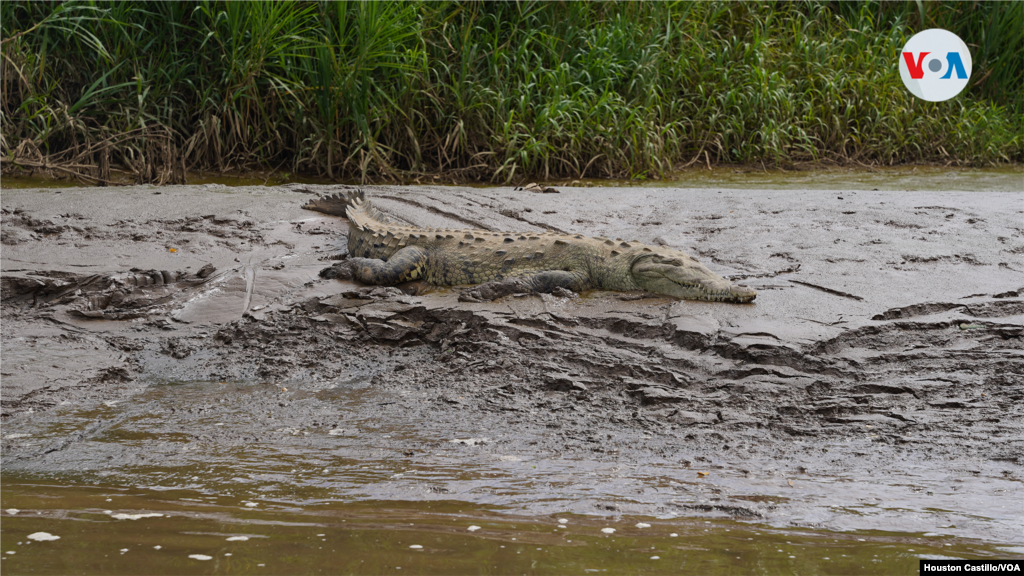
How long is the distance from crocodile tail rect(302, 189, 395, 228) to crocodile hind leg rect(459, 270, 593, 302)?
1.56 meters

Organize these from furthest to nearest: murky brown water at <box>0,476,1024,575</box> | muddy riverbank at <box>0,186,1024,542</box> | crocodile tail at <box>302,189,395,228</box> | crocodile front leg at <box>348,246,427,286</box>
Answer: crocodile tail at <box>302,189,395,228</box>, crocodile front leg at <box>348,246,427,286</box>, muddy riverbank at <box>0,186,1024,542</box>, murky brown water at <box>0,476,1024,575</box>

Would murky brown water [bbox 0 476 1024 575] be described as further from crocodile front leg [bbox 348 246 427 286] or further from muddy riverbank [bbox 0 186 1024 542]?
crocodile front leg [bbox 348 246 427 286]

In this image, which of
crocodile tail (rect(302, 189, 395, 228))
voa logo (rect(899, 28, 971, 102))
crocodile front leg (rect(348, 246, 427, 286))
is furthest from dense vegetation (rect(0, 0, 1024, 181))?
crocodile front leg (rect(348, 246, 427, 286))

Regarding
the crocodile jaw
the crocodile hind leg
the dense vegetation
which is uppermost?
the dense vegetation

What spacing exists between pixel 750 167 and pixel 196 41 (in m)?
7.04

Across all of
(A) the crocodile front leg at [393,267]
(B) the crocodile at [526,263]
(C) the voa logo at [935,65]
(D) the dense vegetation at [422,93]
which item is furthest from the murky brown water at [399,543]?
(C) the voa logo at [935,65]

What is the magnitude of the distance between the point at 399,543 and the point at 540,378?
5.13 feet

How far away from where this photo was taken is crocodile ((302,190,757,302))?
4375 mm

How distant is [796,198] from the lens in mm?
6637

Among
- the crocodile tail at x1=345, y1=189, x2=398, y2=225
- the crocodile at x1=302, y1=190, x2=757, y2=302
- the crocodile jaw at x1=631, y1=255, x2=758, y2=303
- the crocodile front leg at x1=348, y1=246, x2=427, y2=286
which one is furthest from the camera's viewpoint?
the crocodile tail at x1=345, y1=189, x2=398, y2=225

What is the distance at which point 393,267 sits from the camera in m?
4.84

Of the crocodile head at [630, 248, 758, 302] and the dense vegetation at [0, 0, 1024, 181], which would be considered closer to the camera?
the crocodile head at [630, 248, 758, 302]

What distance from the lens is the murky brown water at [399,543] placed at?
2.01m

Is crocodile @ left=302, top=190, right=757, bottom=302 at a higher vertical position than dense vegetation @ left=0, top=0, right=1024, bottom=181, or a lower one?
lower
